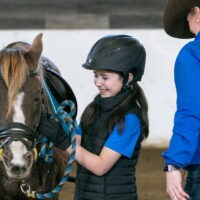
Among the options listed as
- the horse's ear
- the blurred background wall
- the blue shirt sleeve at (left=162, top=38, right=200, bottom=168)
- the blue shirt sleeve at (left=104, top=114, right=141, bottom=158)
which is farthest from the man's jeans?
the blurred background wall

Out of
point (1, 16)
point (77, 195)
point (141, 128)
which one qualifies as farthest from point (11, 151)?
point (1, 16)

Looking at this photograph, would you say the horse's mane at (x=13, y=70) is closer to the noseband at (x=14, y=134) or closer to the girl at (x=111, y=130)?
the noseband at (x=14, y=134)

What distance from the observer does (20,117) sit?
11.5ft

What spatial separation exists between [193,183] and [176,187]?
18 centimetres

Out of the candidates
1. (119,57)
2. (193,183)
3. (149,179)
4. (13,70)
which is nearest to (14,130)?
(13,70)

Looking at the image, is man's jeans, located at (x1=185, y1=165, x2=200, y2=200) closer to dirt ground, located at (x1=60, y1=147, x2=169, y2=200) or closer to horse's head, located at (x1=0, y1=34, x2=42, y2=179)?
horse's head, located at (x1=0, y1=34, x2=42, y2=179)

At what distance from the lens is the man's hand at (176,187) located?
2.80m

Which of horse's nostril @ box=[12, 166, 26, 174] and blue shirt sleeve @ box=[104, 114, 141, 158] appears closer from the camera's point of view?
horse's nostril @ box=[12, 166, 26, 174]

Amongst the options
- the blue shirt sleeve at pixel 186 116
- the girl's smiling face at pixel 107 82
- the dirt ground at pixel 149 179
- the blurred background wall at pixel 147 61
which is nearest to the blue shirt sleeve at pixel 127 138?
the girl's smiling face at pixel 107 82

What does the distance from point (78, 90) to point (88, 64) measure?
4.81m

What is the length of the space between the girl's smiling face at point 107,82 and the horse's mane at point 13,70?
0.39m

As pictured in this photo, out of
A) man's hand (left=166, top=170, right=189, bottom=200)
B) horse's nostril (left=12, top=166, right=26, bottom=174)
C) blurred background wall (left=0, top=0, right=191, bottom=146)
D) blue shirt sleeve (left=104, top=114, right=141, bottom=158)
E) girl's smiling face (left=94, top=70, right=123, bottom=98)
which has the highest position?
blurred background wall (left=0, top=0, right=191, bottom=146)

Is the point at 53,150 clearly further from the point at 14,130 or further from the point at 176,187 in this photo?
the point at 176,187

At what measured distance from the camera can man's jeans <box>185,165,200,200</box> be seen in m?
2.94
